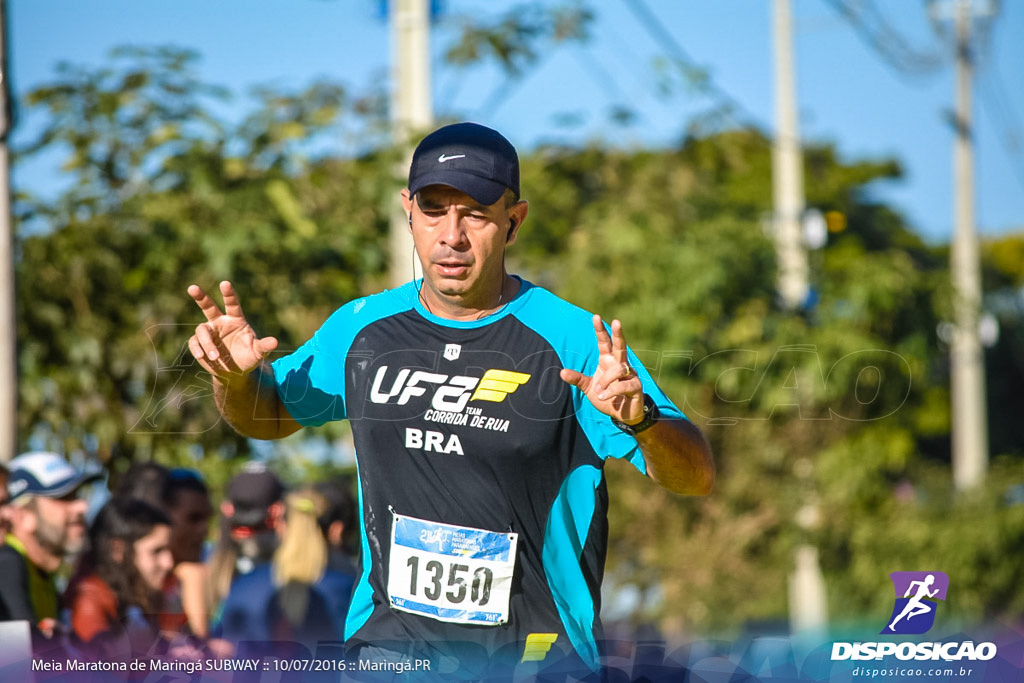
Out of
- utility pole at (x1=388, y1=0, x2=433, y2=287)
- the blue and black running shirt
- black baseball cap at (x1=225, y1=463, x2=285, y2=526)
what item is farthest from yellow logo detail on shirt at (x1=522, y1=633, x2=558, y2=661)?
utility pole at (x1=388, y1=0, x2=433, y2=287)

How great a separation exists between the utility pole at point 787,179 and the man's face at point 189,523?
6.71 meters

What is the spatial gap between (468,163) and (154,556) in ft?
8.82

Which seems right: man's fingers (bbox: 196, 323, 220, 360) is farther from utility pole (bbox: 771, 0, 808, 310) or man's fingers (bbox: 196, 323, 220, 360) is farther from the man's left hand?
utility pole (bbox: 771, 0, 808, 310)

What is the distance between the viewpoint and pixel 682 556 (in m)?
11.0

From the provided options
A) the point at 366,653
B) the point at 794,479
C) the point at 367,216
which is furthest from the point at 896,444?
the point at 366,653

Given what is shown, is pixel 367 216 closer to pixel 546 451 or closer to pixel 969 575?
pixel 546 451

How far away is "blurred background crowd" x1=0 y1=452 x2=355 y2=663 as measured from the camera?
183 inches

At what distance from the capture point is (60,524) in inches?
201

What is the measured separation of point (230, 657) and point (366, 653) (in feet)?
2.76

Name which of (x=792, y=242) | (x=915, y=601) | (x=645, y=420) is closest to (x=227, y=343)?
(x=645, y=420)

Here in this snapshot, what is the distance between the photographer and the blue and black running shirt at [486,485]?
3.10m

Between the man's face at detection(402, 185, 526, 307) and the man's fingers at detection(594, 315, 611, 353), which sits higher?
the man's face at detection(402, 185, 526, 307)

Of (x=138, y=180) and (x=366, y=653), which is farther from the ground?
(x=138, y=180)

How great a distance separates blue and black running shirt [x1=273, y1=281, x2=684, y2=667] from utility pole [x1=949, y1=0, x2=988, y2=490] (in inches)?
525
